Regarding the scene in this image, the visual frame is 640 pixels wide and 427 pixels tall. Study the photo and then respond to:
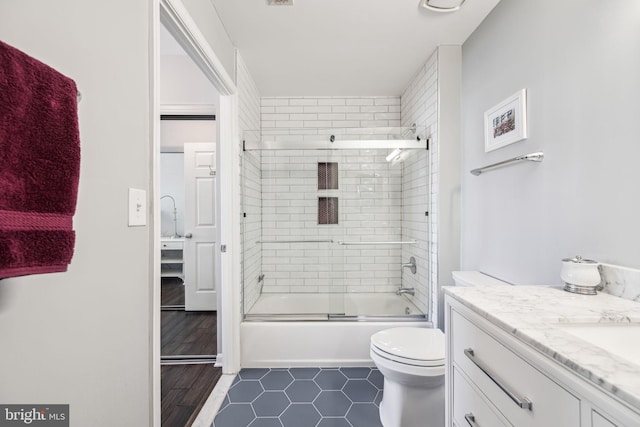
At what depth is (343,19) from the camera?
1.79 m

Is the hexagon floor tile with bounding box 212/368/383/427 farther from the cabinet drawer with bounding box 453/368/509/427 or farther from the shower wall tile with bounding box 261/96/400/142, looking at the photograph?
the shower wall tile with bounding box 261/96/400/142

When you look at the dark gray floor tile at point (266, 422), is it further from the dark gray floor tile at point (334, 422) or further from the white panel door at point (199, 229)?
the white panel door at point (199, 229)

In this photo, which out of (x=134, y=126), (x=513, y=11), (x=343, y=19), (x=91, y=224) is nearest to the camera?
(x=91, y=224)

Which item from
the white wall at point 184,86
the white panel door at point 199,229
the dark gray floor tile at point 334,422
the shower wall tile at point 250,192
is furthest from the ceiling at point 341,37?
the dark gray floor tile at point 334,422

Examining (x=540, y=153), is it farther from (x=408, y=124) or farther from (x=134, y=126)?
(x=134, y=126)

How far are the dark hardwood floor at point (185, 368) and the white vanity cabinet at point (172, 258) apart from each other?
730 millimetres

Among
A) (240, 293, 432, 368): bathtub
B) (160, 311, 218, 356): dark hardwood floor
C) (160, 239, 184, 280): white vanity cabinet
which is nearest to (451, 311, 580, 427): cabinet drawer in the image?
(240, 293, 432, 368): bathtub

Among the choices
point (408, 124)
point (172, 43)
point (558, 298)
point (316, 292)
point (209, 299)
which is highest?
point (172, 43)

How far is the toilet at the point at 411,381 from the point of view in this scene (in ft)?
4.66

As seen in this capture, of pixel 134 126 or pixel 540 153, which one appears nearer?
pixel 134 126

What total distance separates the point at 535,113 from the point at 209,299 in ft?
10.9

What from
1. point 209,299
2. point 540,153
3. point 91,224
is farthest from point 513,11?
point 209,299

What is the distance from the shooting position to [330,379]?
2.00 metres

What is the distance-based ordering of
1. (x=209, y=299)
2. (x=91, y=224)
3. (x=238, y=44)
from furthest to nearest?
(x=209, y=299), (x=238, y=44), (x=91, y=224)
